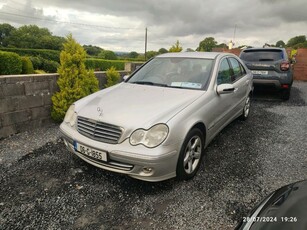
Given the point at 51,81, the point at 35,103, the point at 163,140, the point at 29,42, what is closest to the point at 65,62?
the point at 51,81

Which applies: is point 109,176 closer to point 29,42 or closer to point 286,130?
point 286,130

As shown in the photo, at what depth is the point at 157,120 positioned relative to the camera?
236 cm

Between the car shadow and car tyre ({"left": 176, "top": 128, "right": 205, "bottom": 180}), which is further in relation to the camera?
the car shadow

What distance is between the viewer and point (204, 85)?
3133 mm

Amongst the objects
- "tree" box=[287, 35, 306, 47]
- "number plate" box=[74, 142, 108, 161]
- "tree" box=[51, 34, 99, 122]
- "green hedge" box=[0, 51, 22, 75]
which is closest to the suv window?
"tree" box=[51, 34, 99, 122]

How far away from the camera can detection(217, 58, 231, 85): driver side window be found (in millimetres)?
3451

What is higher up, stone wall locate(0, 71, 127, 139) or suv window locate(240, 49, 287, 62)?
suv window locate(240, 49, 287, 62)

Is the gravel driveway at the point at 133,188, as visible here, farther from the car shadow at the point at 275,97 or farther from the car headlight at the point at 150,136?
the car shadow at the point at 275,97

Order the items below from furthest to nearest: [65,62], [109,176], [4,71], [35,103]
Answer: [4,71], [65,62], [35,103], [109,176]

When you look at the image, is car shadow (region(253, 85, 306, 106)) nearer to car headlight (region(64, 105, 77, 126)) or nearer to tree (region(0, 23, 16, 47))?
car headlight (region(64, 105, 77, 126))

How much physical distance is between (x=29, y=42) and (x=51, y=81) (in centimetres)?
6124

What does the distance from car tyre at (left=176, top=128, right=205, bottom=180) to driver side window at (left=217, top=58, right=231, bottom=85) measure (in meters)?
1.03

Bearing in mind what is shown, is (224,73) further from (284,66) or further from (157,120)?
(284,66)

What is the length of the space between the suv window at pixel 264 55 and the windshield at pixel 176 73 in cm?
422
